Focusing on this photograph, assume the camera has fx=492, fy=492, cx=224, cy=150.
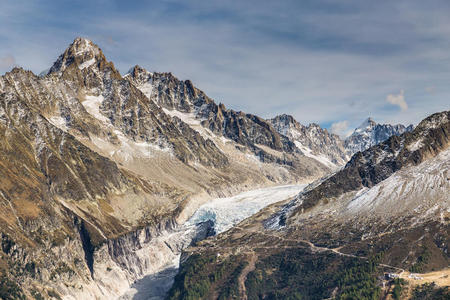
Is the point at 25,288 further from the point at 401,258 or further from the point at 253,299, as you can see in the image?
the point at 401,258

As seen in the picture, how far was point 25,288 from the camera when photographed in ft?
656

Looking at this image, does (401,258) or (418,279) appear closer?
(418,279)

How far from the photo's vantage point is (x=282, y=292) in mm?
198375

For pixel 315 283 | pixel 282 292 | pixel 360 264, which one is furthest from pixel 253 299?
pixel 360 264

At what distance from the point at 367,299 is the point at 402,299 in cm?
1154

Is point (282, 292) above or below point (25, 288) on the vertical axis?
below

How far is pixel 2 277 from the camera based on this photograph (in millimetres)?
193625

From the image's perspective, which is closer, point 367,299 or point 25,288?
point 367,299

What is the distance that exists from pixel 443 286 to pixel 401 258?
25009 mm

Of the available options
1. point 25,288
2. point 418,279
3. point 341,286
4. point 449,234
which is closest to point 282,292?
point 341,286

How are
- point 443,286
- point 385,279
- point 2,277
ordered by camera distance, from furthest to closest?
point 2,277 → point 385,279 → point 443,286

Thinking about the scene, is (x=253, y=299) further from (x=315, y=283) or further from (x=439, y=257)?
(x=439, y=257)

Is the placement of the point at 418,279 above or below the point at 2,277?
below

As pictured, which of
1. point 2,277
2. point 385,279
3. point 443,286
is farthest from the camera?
point 2,277
